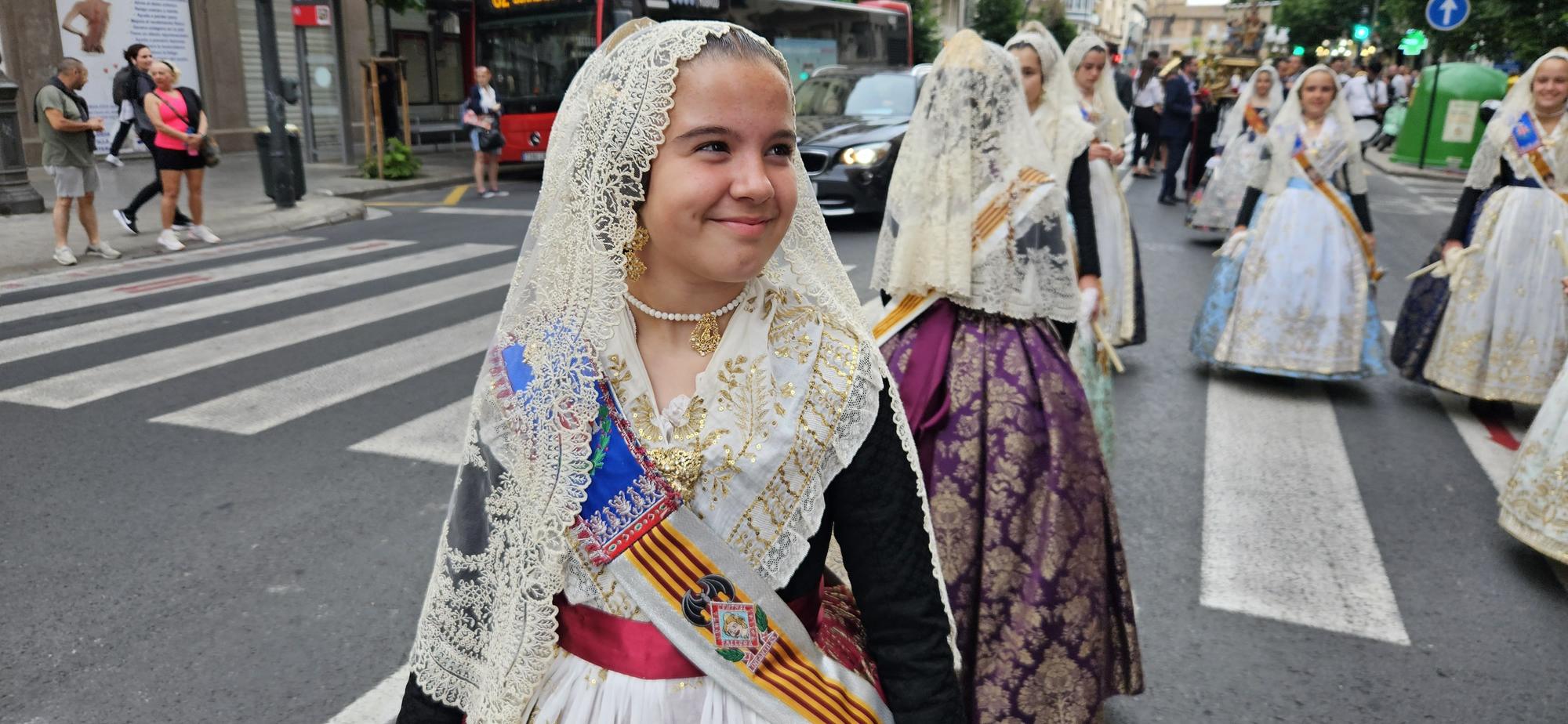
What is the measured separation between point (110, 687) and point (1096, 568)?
2719 millimetres

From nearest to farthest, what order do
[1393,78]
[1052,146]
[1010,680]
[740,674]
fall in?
[740,674]
[1010,680]
[1052,146]
[1393,78]

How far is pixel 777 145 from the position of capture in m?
1.39

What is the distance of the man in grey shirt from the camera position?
368 inches

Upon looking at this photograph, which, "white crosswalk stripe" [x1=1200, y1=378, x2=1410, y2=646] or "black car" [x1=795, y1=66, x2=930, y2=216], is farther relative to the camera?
"black car" [x1=795, y1=66, x2=930, y2=216]

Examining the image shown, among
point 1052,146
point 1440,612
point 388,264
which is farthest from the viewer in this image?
point 388,264

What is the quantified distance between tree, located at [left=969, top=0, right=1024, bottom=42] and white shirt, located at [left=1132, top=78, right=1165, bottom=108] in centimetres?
3277

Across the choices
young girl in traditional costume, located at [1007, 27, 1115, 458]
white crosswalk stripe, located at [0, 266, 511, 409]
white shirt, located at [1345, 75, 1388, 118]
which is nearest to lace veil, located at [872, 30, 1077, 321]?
young girl in traditional costume, located at [1007, 27, 1115, 458]

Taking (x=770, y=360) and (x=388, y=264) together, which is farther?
(x=388, y=264)

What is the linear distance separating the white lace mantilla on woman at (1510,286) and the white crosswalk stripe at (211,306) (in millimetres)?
7719

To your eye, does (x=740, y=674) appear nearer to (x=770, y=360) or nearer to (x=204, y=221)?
(x=770, y=360)

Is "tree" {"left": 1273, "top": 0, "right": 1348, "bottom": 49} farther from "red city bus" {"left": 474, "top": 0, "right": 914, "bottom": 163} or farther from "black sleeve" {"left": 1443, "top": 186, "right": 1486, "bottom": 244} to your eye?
"black sleeve" {"left": 1443, "top": 186, "right": 1486, "bottom": 244}

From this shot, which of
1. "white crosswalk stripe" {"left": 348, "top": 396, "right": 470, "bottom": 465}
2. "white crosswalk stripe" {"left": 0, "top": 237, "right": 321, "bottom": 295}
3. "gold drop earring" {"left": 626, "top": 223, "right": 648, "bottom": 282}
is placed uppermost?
"gold drop earring" {"left": 626, "top": 223, "right": 648, "bottom": 282}

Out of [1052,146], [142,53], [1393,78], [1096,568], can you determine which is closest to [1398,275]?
[1052,146]

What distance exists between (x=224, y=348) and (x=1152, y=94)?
46.1 feet
